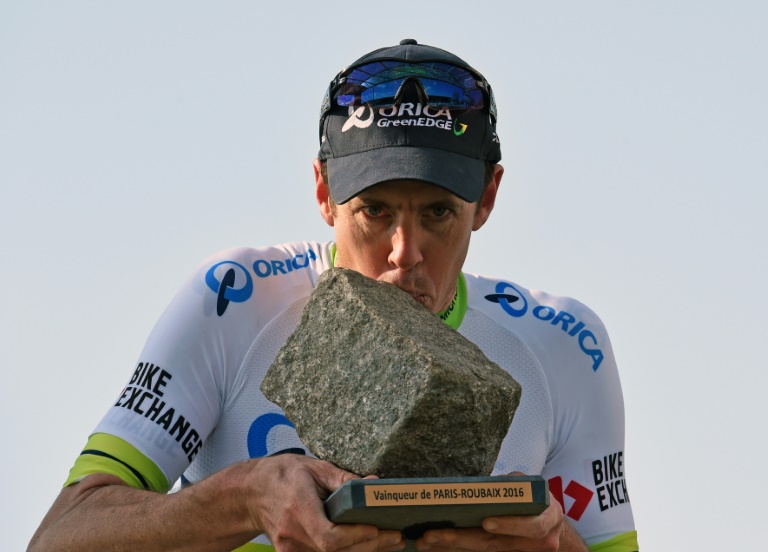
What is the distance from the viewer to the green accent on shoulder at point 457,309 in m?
5.79

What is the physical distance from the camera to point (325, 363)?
14.3 feet

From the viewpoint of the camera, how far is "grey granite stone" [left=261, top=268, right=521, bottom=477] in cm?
407

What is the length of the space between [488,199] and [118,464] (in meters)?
1.96

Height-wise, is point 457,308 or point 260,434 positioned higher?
point 457,308

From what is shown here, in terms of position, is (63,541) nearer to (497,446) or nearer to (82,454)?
(82,454)

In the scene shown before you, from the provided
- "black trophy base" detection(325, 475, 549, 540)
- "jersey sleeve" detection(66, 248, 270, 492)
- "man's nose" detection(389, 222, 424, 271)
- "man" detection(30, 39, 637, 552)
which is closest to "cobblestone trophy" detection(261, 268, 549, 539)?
"black trophy base" detection(325, 475, 549, 540)

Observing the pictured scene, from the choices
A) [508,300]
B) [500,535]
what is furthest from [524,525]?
[508,300]

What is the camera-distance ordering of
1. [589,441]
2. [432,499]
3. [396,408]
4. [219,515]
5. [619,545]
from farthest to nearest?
[589,441], [619,545], [219,515], [396,408], [432,499]

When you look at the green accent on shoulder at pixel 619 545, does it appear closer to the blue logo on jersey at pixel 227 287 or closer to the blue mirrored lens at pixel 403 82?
the blue logo on jersey at pixel 227 287

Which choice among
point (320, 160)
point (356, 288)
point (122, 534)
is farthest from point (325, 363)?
point (320, 160)

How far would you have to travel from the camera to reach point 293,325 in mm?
5465

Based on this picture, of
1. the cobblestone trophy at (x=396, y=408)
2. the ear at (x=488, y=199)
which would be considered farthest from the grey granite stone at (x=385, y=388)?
the ear at (x=488, y=199)

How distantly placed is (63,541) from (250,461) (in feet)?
2.91

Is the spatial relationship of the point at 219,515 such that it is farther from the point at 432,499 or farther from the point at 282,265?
the point at 282,265
